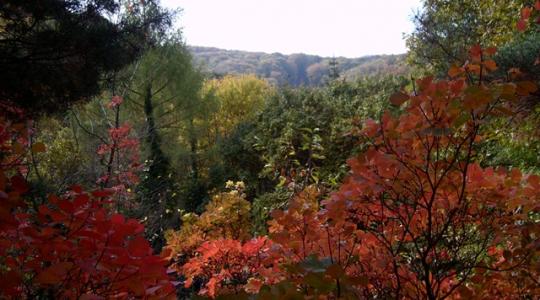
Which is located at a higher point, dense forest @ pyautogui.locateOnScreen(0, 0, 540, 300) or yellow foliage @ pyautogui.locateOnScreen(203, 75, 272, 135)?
dense forest @ pyautogui.locateOnScreen(0, 0, 540, 300)

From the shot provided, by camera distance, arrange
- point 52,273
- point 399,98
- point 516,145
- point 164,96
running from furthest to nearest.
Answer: point 164,96 → point 516,145 → point 399,98 → point 52,273

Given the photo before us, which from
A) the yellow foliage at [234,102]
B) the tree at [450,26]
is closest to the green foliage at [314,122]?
the tree at [450,26]

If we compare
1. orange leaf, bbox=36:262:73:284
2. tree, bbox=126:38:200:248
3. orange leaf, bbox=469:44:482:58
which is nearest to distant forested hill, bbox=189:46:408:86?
tree, bbox=126:38:200:248

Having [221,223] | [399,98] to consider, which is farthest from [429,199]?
[221,223]

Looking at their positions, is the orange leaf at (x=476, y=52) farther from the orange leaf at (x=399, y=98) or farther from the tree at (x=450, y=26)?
the tree at (x=450, y=26)

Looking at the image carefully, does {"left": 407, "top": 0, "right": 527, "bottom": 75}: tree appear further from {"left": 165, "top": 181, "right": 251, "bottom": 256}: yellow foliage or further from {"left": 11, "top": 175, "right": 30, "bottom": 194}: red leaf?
{"left": 11, "top": 175, "right": 30, "bottom": 194}: red leaf

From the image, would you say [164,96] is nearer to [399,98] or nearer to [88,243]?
[88,243]

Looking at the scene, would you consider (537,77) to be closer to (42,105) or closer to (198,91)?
(42,105)

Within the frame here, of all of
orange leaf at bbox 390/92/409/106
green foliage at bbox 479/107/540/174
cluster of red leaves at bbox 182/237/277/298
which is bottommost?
cluster of red leaves at bbox 182/237/277/298

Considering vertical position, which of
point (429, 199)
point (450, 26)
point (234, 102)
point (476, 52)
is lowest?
point (234, 102)

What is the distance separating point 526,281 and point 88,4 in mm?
3500

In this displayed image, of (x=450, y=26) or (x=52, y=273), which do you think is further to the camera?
(x=450, y=26)

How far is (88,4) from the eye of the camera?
3324mm

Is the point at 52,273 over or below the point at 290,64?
over
